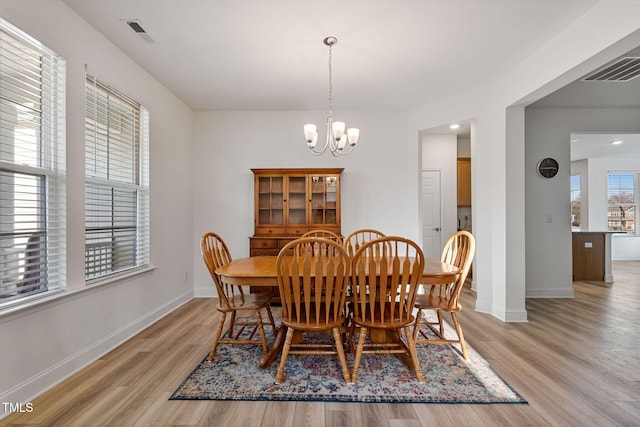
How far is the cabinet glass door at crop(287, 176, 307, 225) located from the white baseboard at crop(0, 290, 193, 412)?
6.50 feet

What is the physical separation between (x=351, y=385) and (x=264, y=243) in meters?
2.34

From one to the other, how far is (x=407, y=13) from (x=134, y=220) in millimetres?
3153

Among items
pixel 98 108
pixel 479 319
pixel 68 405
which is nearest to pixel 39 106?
pixel 98 108

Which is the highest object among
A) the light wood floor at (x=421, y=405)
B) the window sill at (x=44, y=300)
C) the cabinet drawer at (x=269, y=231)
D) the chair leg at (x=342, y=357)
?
the cabinet drawer at (x=269, y=231)

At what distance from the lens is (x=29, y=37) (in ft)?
6.25

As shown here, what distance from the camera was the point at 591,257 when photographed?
5086 millimetres

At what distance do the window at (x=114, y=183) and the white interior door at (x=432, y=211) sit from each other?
178 inches

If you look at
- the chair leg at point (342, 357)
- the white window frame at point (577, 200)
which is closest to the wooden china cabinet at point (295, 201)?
the chair leg at point (342, 357)

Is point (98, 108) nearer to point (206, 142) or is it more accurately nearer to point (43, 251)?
point (43, 251)

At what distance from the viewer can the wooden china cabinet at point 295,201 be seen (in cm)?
410

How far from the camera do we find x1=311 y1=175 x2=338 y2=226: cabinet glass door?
414cm

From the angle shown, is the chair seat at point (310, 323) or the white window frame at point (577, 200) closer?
the chair seat at point (310, 323)

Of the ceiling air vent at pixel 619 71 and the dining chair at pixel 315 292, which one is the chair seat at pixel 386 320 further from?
the ceiling air vent at pixel 619 71

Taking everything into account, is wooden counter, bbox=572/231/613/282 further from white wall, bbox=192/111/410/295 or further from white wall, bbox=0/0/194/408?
white wall, bbox=0/0/194/408
